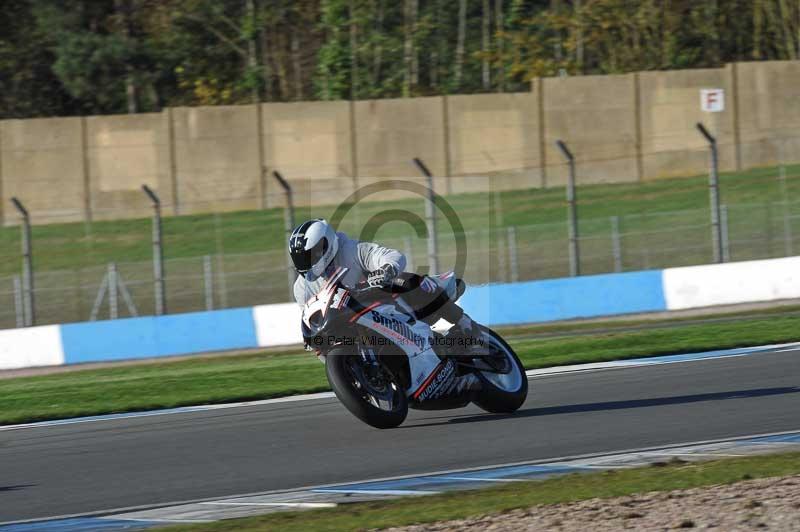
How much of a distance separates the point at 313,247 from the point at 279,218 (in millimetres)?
20697

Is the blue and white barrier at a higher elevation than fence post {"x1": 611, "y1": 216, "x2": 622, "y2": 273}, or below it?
below

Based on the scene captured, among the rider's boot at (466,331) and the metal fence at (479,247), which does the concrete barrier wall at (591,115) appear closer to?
the metal fence at (479,247)

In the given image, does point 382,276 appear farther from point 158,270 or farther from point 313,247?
point 158,270

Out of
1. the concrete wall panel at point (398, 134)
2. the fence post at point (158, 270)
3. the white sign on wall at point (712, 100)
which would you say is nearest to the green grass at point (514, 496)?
the fence post at point (158, 270)

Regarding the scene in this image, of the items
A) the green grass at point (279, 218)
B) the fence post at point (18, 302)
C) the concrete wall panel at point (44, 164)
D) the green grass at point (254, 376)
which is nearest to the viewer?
the green grass at point (254, 376)

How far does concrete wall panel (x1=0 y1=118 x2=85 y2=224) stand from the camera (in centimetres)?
3209

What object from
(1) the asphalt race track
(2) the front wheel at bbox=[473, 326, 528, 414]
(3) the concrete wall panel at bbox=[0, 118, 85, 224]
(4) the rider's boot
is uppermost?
(3) the concrete wall panel at bbox=[0, 118, 85, 224]

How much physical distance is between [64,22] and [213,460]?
33.7 m

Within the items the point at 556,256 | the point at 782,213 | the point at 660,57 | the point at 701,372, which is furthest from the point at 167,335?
the point at 660,57

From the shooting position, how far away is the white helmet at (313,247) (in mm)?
8555

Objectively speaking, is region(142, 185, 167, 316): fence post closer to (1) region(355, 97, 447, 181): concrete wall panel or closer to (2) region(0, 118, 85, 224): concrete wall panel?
(1) region(355, 97, 447, 181): concrete wall panel

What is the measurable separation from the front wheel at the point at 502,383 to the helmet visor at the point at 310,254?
4.92ft

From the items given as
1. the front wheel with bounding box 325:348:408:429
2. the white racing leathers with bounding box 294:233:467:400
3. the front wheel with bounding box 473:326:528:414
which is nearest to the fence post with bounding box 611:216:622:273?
the front wheel with bounding box 473:326:528:414

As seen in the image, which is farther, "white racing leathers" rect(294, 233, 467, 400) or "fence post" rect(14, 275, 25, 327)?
"fence post" rect(14, 275, 25, 327)
